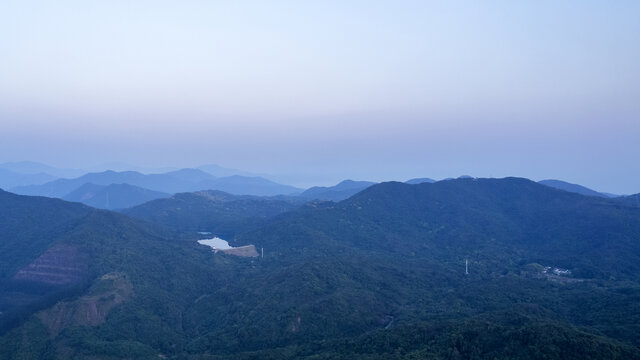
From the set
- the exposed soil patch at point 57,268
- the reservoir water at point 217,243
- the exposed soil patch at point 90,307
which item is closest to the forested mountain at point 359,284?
the exposed soil patch at point 90,307

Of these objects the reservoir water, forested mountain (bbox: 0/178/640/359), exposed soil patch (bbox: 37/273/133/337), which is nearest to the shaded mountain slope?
forested mountain (bbox: 0/178/640/359)

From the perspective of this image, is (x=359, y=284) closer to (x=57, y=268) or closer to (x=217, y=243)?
(x=57, y=268)

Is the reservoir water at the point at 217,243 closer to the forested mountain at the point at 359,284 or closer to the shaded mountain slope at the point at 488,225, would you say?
the forested mountain at the point at 359,284

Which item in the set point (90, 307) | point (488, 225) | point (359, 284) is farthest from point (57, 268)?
point (488, 225)

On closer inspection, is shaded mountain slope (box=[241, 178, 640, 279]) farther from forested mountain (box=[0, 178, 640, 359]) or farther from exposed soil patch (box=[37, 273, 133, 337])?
exposed soil patch (box=[37, 273, 133, 337])

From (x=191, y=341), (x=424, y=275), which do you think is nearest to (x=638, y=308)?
(x=424, y=275)

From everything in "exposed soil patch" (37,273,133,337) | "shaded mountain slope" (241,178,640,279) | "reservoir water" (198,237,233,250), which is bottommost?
"exposed soil patch" (37,273,133,337)

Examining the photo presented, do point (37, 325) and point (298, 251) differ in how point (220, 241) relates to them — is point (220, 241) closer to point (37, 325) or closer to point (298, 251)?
point (298, 251)

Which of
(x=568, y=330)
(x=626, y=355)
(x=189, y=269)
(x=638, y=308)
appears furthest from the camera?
(x=189, y=269)

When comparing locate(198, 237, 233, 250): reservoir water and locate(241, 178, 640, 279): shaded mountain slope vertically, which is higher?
locate(241, 178, 640, 279): shaded mountain slope
